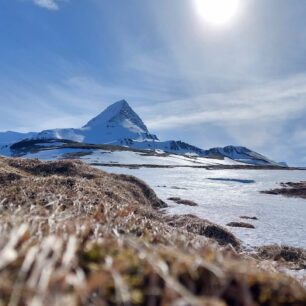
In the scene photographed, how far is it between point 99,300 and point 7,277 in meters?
0.52

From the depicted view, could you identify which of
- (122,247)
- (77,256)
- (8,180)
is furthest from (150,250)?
(8,180)

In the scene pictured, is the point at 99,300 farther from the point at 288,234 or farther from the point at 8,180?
the point at 288,234

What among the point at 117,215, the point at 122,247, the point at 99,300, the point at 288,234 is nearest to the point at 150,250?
the point at 122,247

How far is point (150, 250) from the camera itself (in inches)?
99.7

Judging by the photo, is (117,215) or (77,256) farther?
(117,215)

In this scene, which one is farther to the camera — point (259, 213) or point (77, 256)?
point (259, 213)

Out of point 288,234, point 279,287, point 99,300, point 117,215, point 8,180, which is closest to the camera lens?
point 99,300

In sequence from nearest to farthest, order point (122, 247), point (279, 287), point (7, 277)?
point (7, 277), point (279, 287), point (122, 247)

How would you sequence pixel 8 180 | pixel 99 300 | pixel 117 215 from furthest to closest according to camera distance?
pixel 8 180 < pixel 117 215 < pixel 99 300

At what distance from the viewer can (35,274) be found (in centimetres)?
194

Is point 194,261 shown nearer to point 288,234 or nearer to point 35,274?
point 35,274

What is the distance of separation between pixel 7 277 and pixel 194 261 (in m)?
1.02

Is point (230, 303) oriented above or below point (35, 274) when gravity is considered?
below

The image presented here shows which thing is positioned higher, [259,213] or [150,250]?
[150,250]
